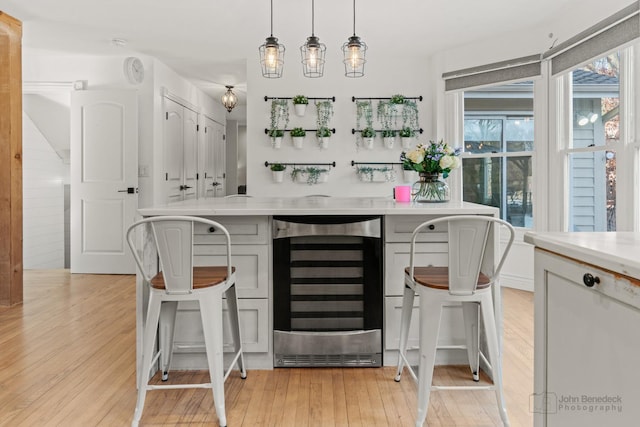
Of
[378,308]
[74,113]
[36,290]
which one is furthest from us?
[74,113]

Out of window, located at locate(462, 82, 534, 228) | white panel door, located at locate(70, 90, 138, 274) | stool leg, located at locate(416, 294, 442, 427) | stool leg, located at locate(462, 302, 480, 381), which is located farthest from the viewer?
white panel door, located at locate(70, 90, 138, 274)

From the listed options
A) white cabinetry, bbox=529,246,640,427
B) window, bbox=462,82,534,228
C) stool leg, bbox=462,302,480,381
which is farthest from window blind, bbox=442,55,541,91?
white cabinetry, bbox=529,246,640,427

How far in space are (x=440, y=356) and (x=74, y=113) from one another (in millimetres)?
4643

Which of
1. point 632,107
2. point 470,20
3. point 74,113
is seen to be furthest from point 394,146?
point 74,113

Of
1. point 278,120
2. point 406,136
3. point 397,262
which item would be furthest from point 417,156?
point 278,120

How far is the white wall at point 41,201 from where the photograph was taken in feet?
19.9

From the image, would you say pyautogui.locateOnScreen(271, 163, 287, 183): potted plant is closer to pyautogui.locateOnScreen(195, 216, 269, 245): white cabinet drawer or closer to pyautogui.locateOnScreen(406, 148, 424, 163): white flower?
pyautogui.locateOnScreen(406, 148, 424, 163): white flower

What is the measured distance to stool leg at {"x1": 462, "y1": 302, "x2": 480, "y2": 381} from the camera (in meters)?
2.40

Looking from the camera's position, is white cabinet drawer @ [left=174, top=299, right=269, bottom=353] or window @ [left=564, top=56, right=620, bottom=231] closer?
white cabinet drawer @ [left=174, top=299, right=269, bottom=353]

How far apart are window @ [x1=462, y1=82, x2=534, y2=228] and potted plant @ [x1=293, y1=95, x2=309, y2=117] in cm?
172

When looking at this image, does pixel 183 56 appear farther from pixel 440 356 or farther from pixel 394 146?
pixel 440 356

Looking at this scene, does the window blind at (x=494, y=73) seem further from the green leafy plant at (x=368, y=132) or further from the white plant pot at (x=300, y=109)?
the white plant pot at (x=300, y=109)

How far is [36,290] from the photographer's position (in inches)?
181

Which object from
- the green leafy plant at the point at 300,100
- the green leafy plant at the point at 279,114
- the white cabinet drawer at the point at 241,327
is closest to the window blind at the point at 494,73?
the green leafy plant at the point at 300,100
